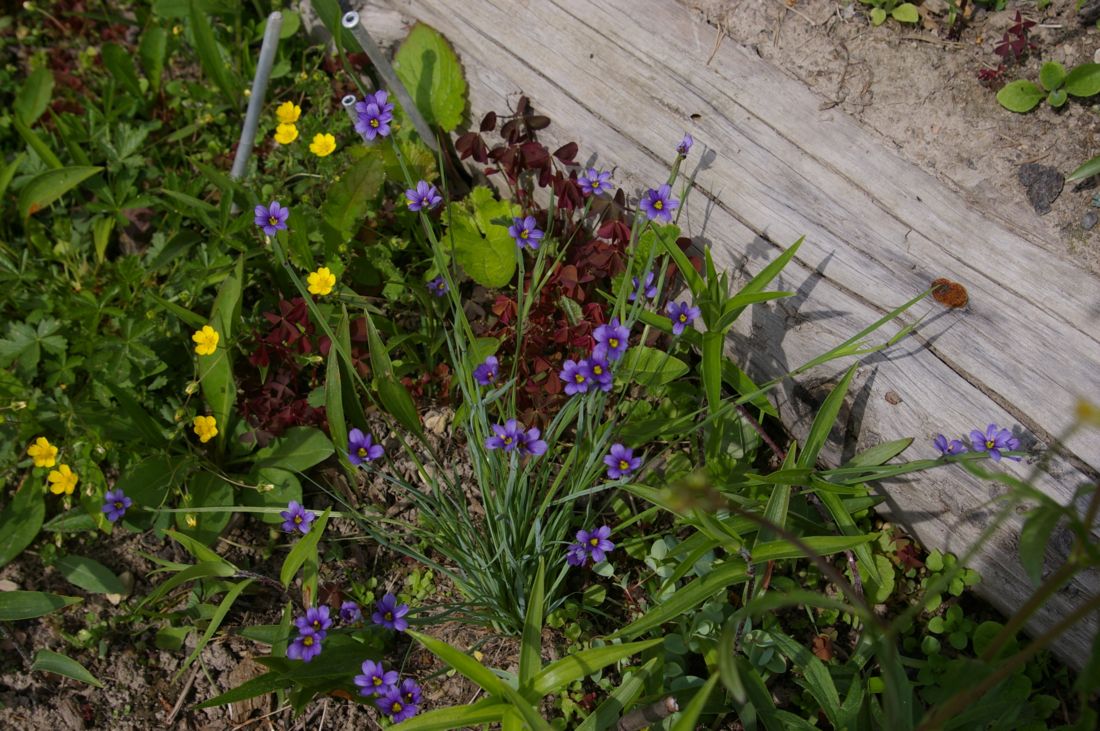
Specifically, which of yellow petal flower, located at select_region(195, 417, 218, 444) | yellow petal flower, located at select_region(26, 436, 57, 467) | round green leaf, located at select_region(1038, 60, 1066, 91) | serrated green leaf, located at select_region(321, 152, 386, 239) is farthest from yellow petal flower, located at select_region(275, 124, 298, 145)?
round green leaf, located at select_region(1038, 60, 1066, 91)

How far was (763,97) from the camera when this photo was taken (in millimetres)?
2562

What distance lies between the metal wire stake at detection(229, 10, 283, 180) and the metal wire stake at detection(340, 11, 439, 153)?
22cm

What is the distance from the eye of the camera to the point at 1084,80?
242 centimetres

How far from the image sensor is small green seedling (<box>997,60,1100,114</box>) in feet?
7.93

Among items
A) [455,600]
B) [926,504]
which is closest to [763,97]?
[926,504]

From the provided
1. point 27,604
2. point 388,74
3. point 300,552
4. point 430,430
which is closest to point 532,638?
point 300,552

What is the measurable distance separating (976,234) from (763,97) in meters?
0.73

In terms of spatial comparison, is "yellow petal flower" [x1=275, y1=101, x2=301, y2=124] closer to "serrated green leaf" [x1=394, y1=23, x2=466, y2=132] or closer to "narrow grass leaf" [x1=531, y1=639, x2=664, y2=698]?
"serrated green leaf" [x1=394, y1=23, x2=466, y2=132]

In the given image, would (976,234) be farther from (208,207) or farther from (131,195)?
(131,195)

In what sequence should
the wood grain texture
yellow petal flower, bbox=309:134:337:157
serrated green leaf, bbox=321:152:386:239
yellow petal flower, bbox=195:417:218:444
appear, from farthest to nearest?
yellow petal flower, bbox=309:134:337:157, serrated green leaf, bbox=321:152:386:239, yellow petal flower, bbox=195:417:218:444, the wood grain texture

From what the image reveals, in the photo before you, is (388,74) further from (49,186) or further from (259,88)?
(49,186)

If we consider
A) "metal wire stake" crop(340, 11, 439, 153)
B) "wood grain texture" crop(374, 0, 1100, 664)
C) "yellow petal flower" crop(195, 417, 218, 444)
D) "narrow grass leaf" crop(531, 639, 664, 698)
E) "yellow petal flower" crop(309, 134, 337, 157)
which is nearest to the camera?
"narrow grass leaf" crop(531, 639, 664, 698)

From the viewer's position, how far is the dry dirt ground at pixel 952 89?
2.36 m

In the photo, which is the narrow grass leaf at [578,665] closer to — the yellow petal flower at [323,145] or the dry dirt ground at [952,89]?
the dry dirt ground at [952,89]
